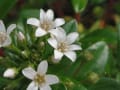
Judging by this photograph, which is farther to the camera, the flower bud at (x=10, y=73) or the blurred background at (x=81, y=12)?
the blurred background at (x=81, y=12)

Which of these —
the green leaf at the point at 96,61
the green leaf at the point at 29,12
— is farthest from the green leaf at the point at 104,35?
→ the green leaf at the point at 29,12

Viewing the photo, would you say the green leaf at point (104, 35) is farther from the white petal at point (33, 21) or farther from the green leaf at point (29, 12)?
the white petal at point (33, 21)

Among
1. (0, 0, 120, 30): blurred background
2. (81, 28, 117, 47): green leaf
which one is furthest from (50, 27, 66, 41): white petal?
(0, 0, 120, 30): blurred background

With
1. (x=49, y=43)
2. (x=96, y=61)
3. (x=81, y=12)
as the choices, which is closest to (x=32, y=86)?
(x=49, y=43)

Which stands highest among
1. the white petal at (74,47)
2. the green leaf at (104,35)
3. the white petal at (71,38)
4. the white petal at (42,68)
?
the white petal at (71,38)

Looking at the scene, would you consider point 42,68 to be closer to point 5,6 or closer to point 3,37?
point 3,37

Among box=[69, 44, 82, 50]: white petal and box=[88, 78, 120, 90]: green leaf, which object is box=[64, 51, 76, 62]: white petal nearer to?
box=[69, 44, 82, 50]: white petal
